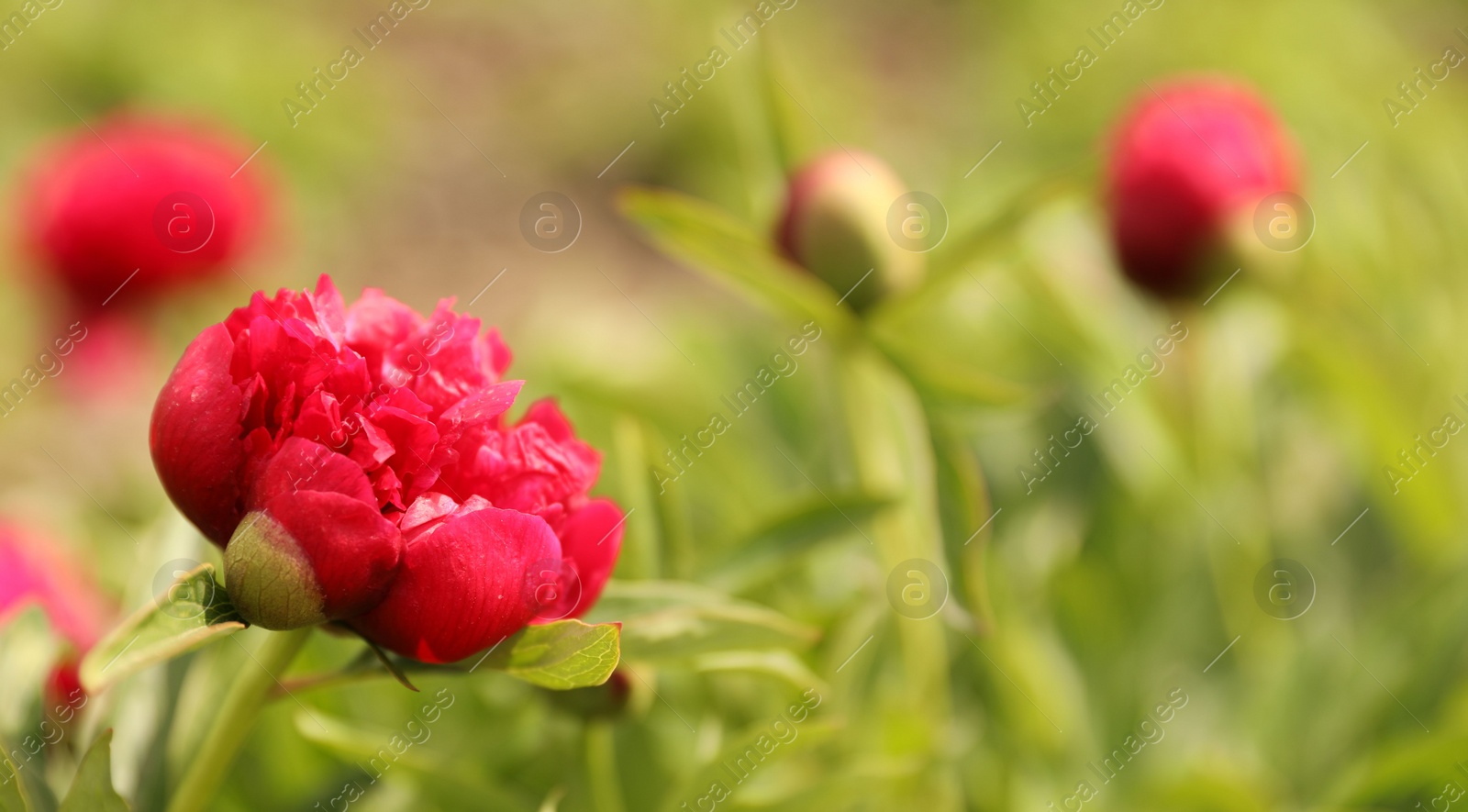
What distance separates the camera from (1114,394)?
1.40 meters

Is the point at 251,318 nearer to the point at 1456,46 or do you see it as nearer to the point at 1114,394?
the point at 1114,394

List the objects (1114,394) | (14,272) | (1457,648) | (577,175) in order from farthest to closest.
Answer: (577,175) < (14,272) < (1114,394) < (1457,648)

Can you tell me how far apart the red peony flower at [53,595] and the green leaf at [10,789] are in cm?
18

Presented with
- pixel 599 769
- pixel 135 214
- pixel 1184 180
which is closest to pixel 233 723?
pixel 599 769

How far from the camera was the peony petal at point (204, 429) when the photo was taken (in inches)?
22.2

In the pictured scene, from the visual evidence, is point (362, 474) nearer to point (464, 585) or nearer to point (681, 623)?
point (464, 585)

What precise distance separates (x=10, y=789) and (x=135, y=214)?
1.15m

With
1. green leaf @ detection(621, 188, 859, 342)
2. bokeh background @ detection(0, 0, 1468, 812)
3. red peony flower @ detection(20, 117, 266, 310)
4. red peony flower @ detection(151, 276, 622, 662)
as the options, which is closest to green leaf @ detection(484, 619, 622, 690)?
red peony flower @ detection(151, 276, 622, 662)

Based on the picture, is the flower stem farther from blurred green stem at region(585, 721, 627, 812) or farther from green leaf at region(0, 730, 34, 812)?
blurred green stem at region(585, 721, 627, 812)

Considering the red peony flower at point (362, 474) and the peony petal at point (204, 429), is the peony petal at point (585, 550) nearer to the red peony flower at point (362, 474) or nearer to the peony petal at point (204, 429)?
the red peony flower at point (362, 474)

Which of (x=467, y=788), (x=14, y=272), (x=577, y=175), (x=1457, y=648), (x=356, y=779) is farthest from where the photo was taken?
(x=577, y=175)

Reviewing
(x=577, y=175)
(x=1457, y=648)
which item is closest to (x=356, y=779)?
(x=1457, y=648)

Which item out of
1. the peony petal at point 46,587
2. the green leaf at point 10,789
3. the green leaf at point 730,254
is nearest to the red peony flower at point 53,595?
the peony petal at point 46,587

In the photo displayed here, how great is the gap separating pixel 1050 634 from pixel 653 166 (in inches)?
99.6
